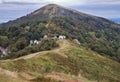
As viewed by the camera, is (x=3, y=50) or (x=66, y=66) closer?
(x=66, y=66)

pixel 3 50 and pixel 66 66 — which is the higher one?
pixel 66 66

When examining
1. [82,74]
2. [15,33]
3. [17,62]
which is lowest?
[15,33]

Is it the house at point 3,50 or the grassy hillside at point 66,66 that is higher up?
the grassy hillside at point 66,66

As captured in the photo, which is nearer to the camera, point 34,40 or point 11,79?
point 11,79

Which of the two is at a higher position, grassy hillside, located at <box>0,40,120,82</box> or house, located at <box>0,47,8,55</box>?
grassy hillside, located at <box>0,40,120,82</box>

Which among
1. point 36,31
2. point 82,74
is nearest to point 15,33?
point 36,31

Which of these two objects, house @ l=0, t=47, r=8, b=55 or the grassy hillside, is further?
house @ l=0, t=47, r=8, b=55

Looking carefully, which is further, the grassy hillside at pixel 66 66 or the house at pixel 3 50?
the house at pixel 3 50

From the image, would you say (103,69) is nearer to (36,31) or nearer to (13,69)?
(13,69)
